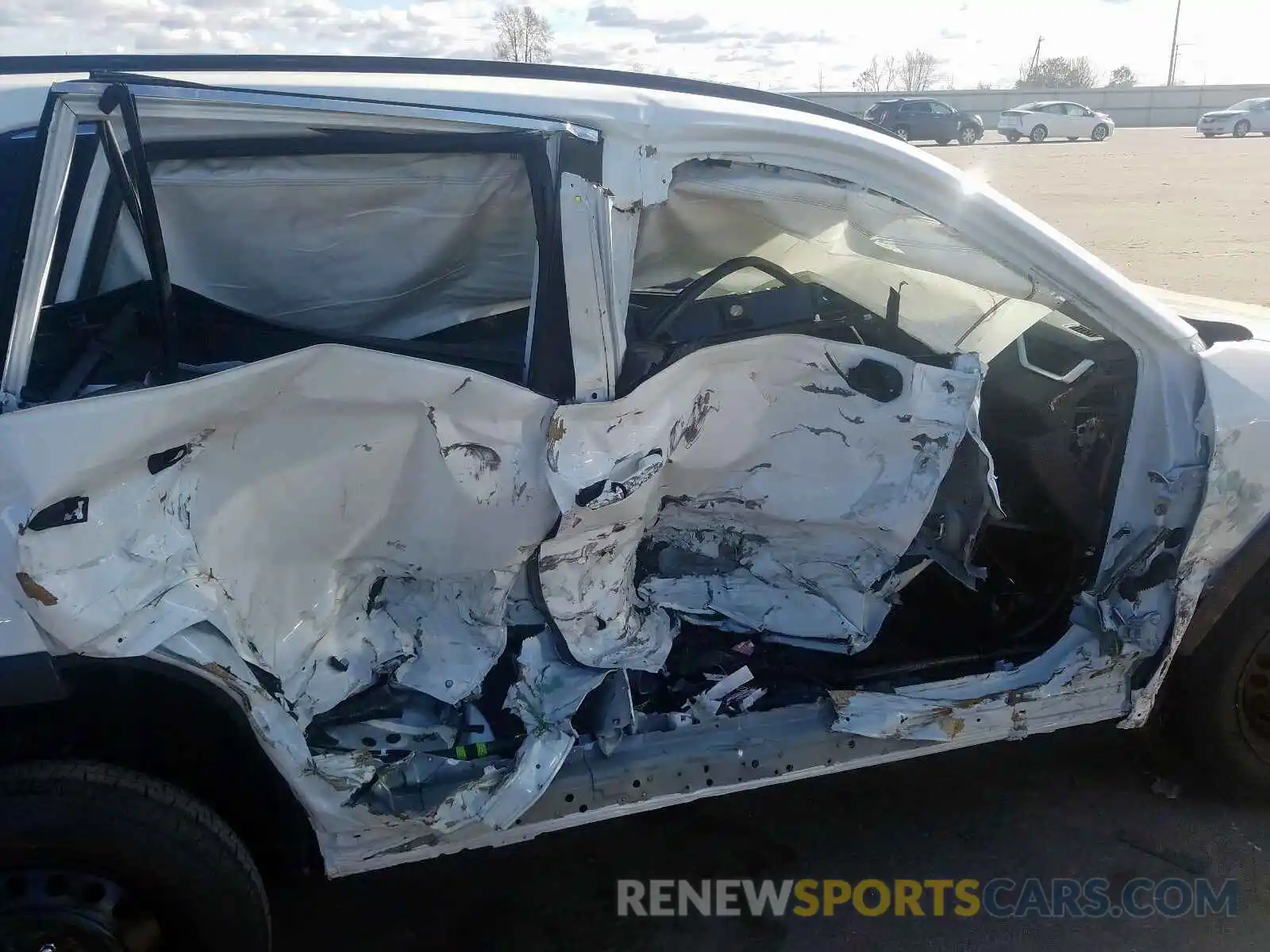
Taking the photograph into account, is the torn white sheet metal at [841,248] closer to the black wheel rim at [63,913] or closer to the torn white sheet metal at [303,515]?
the torn white sheet metal at [303,515]

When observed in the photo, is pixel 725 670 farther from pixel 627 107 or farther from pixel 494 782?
pixel 627 107

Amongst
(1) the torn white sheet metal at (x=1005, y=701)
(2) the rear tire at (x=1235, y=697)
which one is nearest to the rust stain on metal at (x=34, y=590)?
(1) the torn white sheet metal at (x=1005, y=701)

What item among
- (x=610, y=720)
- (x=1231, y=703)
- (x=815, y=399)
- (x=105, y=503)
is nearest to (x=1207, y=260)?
(x=1231, y=703)

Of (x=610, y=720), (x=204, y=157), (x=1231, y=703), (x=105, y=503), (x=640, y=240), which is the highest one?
(x=204, y=157)

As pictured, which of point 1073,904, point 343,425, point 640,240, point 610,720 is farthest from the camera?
point 640,240

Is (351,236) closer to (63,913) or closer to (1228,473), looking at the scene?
(63,913)

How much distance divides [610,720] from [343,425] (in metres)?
0.96

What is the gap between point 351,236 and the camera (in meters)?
2.51

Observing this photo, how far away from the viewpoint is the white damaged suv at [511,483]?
1.83m

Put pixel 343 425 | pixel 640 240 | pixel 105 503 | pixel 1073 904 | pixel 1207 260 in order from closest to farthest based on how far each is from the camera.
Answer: pixel 105 503 → pixel 343 425 → pixel 1073 904 → pixel 640 240 → pixel 1207 260

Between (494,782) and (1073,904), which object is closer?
(494,782)

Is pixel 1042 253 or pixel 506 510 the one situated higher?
pixel 1042 253

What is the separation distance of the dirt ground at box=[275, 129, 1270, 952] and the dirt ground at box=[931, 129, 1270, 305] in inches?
267

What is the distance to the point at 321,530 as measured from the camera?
2.15 m
